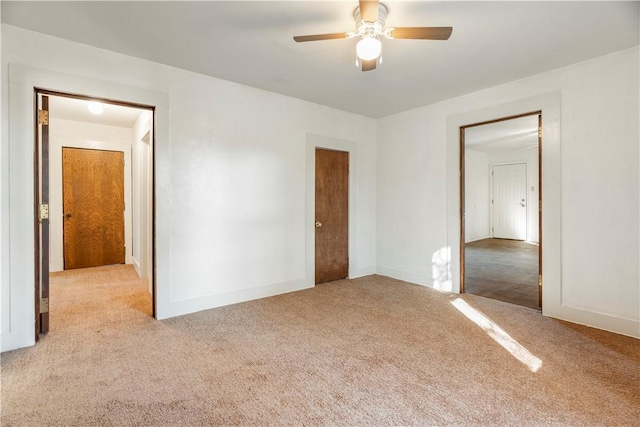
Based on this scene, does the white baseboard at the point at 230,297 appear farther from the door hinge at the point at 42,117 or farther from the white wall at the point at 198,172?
the door hinge at the point at 42,117

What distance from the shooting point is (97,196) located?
575 cm

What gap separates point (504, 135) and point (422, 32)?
588 cm

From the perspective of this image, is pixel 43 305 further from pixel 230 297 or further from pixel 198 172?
pixel 198 172

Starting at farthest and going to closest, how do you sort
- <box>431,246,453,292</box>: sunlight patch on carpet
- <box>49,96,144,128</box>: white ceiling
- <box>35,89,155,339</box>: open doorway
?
<box>35,89,155,339</box>: open doorway
<box>49,96,144,128</box>: white ceiling
<box>431,246,453,292</box>: sunlight patch on carpet

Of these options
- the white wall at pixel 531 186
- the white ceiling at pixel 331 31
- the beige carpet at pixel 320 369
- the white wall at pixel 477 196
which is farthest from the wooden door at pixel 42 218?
the white wall at pixel 531 186

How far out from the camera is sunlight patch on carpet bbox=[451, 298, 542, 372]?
2.35 metres

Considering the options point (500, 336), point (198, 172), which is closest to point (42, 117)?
point (198, 172)

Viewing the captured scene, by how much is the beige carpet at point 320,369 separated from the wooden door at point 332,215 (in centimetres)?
126

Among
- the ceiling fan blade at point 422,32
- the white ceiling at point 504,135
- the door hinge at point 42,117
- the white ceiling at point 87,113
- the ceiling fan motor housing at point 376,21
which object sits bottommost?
the door hinge at point 42,117

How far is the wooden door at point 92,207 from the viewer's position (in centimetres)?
551

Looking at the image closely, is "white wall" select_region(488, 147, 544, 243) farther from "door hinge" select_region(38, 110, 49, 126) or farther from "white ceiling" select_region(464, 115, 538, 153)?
"door hinge" select_region(38, 110, 49, 126)

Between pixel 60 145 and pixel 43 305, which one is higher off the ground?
pixel 60 145

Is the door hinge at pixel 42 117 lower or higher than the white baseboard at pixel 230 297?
higher

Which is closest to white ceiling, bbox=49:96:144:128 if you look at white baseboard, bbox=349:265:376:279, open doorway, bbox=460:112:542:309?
white baseboard, bbox=349:265:376:279
